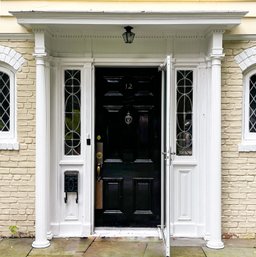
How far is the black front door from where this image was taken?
5617 mm

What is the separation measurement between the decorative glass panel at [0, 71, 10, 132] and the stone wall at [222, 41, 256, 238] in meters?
2.98

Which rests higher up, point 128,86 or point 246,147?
point 128,86

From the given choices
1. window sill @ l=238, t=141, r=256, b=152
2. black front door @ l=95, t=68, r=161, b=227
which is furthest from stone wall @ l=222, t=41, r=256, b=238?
black front door @ l=95, t=68, r=161, b=227

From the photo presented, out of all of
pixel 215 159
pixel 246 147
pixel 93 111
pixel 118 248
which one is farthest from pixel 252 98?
pixel 118 248

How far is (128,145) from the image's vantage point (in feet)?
18.5

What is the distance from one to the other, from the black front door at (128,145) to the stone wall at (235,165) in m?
0.93

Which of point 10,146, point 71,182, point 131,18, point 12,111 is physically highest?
point 131,18

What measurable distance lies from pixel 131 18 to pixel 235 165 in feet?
7.94

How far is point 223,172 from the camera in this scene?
537 centimetres

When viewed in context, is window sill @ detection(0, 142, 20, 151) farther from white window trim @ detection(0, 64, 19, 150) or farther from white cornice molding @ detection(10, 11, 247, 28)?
white cornice molding @ detection(10, 11, 247, 28)

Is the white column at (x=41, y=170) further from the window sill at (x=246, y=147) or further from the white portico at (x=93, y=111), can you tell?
the window sill at (x=246, y=147)

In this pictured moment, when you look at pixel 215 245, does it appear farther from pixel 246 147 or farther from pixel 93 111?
Result: pixel 93 111

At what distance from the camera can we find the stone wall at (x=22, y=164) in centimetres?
538

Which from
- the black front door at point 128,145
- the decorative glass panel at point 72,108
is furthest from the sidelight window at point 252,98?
the decorative glass panel at point 72,108
